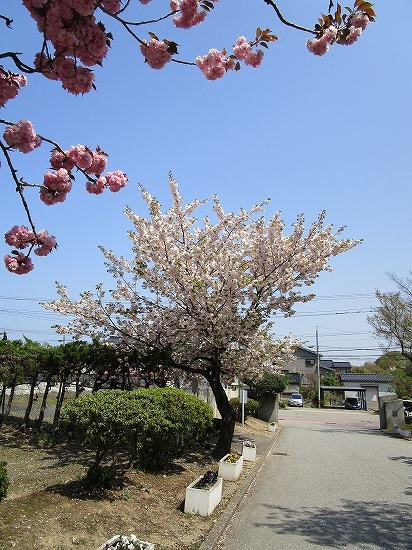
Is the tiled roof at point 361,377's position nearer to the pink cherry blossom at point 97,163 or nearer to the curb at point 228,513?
the curb at point 228,513

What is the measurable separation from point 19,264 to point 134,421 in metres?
3.35

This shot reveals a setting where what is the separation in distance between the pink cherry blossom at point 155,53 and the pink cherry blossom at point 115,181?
1.26 m

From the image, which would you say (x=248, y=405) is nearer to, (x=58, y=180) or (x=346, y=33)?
(x=58, y=180)

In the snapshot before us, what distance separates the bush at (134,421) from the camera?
20.4 ft

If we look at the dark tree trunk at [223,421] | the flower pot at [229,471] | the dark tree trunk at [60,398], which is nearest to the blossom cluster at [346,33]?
the flower pot at [229,471]

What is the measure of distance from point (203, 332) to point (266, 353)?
205cm

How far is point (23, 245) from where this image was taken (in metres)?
4.34

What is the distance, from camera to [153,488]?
7258 mm

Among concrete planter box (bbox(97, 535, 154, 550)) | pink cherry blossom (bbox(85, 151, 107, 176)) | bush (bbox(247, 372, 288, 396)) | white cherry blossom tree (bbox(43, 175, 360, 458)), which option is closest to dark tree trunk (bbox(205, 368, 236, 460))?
white cherry blossom tree (bbox(43, 175, 360, 458))

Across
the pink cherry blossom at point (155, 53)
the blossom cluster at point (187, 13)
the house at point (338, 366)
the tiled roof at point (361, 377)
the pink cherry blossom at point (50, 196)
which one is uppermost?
the house at point (338, 366)

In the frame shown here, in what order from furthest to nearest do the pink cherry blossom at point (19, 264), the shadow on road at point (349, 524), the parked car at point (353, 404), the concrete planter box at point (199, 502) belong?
the parked car at point (353, 404) → the concrete planter box at point (199, 502) → the shadow on road at point (349, 524) → the pink cherry blossom at point (19, 264)

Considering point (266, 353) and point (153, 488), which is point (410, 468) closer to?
point (266, 353)

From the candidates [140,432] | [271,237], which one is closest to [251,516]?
[140,432]

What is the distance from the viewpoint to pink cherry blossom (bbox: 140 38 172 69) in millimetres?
3338
